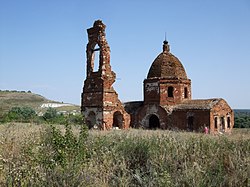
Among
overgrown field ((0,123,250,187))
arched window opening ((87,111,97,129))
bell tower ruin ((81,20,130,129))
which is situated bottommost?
overgrown field ((0,123,250,187))

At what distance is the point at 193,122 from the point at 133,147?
17.3m

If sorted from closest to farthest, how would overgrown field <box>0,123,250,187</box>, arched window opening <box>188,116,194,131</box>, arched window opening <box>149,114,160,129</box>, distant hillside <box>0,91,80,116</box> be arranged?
overgrown field <box>0,123,250,187</box>
arched window opening <box>188,116,194,131</box>
arched window opening <box>149,114,160,129</box>
distant hillside <box>0,91,80,116</box>

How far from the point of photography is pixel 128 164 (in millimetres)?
5898

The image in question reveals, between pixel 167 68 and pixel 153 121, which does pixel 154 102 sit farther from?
pixel 167 68

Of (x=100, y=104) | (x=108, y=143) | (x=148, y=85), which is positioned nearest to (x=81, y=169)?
(x=108, y=143)

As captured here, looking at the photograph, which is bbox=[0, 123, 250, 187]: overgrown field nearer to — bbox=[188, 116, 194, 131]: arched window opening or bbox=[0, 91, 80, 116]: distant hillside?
bbox=[188, 116, 194, 131]: arched window opening

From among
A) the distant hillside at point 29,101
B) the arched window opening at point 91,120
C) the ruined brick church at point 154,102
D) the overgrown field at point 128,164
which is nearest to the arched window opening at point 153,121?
the ruined brick church at point 154,102

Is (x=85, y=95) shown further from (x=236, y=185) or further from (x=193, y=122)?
(x=236, y=185)

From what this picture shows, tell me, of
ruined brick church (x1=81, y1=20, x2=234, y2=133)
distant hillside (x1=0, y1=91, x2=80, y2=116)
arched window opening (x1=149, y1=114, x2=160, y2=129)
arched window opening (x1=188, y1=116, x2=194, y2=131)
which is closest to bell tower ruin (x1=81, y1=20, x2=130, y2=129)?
ruined brick church (x1=81, y1=20, x2=234, y2=133)

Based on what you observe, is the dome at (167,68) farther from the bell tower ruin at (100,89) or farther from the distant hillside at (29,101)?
the distant hillside at (29,101)

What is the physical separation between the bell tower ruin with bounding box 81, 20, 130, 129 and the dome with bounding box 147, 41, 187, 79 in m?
5.83

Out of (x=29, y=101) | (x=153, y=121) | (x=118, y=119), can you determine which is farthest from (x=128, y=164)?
(x=29, y=101)

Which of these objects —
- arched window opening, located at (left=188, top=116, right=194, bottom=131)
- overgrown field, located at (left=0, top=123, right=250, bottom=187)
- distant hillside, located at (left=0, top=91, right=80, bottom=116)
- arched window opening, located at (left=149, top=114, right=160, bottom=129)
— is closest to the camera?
overgrown field, located at (left=0, top=123, right=250, bottom=187)

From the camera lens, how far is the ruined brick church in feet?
70.0
